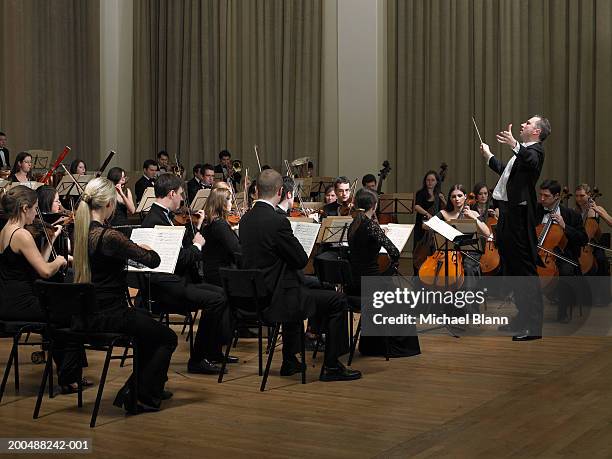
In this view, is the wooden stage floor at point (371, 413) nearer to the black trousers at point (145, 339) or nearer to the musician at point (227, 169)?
the black trousers at point (145, 339)

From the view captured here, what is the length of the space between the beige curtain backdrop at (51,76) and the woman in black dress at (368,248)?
859cm

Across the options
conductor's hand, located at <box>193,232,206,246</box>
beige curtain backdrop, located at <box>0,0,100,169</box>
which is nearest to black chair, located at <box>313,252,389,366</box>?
conductor's hand, located at <box>193,232,206,246</box>

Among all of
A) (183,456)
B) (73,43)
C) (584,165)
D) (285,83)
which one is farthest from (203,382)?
(73,43)

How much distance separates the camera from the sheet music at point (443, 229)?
640 cm

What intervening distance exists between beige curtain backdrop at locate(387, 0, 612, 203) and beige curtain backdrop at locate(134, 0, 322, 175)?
1.35 m

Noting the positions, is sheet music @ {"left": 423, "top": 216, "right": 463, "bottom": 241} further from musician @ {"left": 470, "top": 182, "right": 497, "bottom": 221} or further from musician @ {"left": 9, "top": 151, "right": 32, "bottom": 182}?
musician @ {"left": 9, "top": 151, "right": 32, "bottom": 182}

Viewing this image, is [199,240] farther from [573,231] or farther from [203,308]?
[573,231]

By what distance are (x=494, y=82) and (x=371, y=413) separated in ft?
27.9

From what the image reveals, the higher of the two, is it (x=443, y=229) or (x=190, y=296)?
→ (x=443, y=229)

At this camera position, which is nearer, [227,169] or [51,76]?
[227,169]

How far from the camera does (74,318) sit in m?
4.45

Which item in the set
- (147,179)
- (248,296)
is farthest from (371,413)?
(147,179)

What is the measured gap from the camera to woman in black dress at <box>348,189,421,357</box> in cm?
583

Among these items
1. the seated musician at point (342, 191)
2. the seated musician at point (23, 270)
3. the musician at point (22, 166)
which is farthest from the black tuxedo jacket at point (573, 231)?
the musician at point (22, 166)
